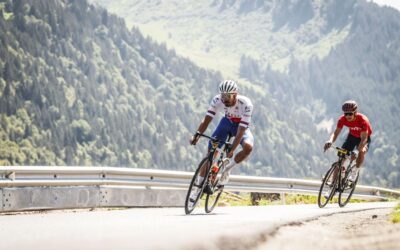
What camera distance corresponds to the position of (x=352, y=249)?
22.5 feet

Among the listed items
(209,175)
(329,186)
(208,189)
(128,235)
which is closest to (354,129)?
(329,186)

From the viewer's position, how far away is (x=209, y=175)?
13.4 m

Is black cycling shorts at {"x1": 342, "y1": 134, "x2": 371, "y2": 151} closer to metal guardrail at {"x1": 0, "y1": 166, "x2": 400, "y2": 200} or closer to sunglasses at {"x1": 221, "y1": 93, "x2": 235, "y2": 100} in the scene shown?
metal guardrail at {"x1": 0, "y1": 166, "x2": 400, "y2": 200}

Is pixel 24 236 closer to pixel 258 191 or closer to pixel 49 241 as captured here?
pixel 49 241

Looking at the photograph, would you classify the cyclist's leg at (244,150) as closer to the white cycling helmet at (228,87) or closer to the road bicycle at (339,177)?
the white cycling helmet at (228,87)

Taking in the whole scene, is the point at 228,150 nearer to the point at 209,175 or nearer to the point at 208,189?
the point at 209,175

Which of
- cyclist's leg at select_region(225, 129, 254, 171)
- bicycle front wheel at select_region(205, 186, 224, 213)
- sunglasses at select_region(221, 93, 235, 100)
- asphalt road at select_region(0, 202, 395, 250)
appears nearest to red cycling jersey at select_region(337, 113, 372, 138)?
cyclist's leg at select_region(225, 129, 254, 171)

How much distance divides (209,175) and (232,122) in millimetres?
1037

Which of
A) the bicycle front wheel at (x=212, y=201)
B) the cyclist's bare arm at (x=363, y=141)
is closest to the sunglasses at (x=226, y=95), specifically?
the bicycle front wheel at (x=212, y=201)

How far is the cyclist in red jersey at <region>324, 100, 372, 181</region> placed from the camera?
1681 centimetres

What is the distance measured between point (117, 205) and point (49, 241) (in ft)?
28.1

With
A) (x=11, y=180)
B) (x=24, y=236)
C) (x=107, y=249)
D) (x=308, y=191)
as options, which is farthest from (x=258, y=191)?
(x=107, y=249)

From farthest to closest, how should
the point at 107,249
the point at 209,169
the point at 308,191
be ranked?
the point at 308,191 → the point at 209,169 → the point at 107,249

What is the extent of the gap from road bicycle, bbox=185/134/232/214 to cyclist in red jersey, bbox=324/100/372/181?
12.5ft
